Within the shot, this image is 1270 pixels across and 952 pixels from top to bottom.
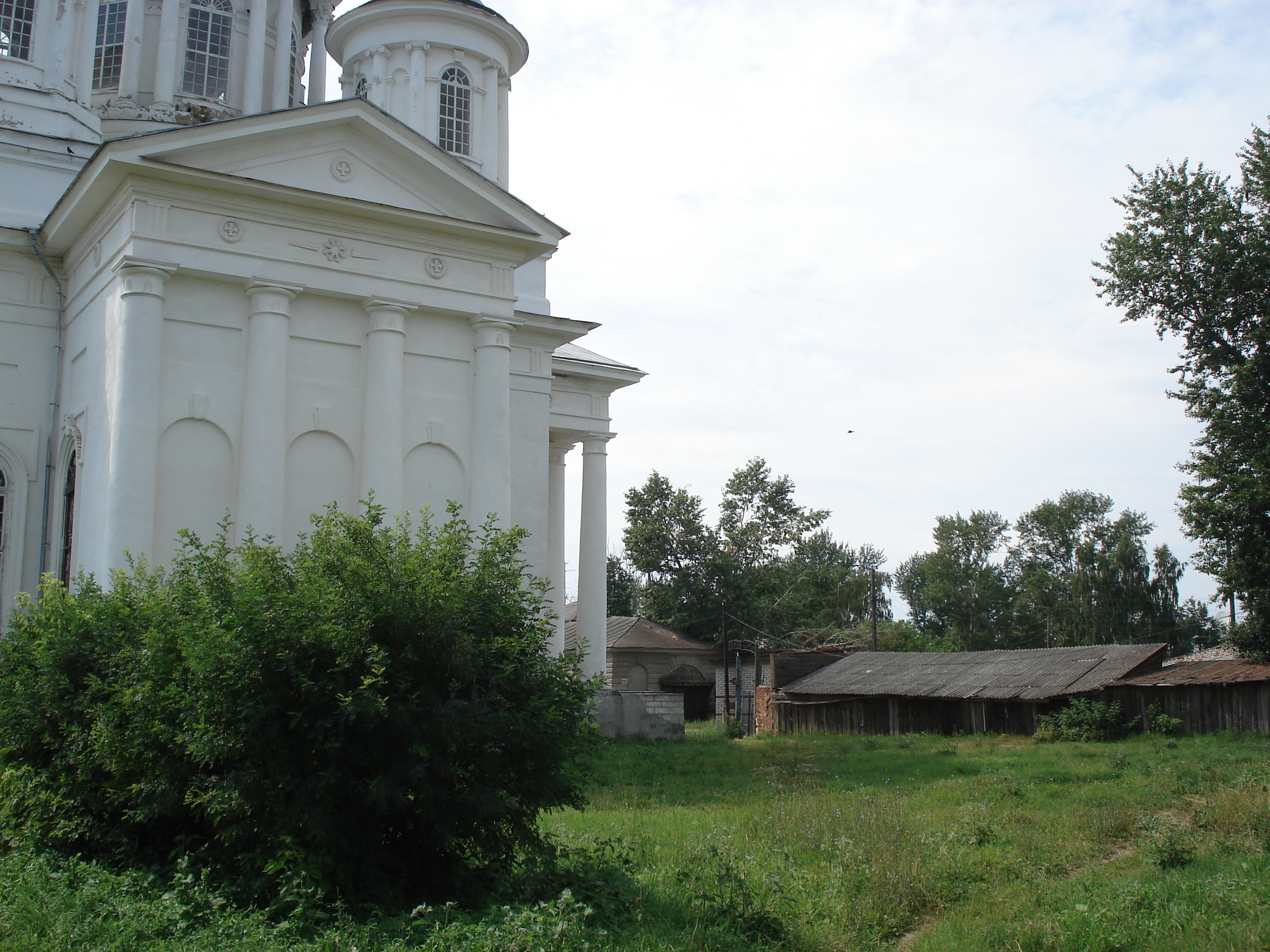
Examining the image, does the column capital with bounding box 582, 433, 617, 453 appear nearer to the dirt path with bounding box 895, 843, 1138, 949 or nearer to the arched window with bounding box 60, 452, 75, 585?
the arched window with bounding box 60, 452, 75, 585

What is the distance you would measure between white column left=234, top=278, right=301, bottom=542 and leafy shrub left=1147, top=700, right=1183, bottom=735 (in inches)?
835

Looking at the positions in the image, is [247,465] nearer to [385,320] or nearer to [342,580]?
[385,320]

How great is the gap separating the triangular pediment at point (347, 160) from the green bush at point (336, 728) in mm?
9524

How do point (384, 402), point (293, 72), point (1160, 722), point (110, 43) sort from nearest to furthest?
point (384, 402) < point (110, 43) < point (293, 72) < point (1160, 722)

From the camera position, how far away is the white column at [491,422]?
724 inches

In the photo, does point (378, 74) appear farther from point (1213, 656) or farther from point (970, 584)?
point (970, 584)

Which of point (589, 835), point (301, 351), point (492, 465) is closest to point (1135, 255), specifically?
point (492, 465)

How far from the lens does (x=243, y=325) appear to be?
680 inches

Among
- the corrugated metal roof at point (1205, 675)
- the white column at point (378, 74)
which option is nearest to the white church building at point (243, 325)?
the white column at point (378, 74)

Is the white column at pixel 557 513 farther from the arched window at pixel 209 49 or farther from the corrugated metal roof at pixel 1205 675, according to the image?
the corrugated metal roof at pixel 1205 675

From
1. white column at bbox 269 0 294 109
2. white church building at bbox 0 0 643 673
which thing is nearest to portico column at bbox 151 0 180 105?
white church building at bbox 0 0 643 673

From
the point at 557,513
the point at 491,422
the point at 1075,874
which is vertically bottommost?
the point at 1075,874

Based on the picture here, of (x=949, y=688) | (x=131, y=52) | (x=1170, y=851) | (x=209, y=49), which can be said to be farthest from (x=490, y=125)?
(x=1170, y=851)

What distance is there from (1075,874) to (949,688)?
21.1 meters
